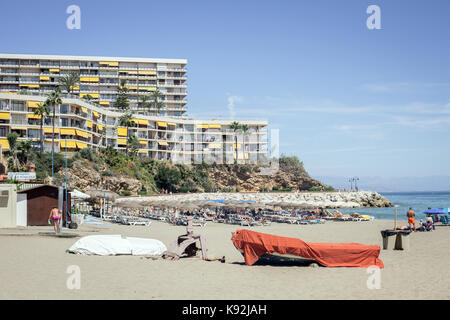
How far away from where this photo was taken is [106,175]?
6144cm

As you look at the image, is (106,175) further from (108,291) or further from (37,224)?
(108,291)

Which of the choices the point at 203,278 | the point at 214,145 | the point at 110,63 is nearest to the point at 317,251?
the point at 203,278

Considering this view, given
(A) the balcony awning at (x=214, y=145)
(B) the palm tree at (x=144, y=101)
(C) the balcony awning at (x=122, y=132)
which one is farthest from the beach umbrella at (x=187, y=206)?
(B) the palm tree at (x=144, y=101)

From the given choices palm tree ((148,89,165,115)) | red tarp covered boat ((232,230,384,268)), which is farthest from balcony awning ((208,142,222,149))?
red tarp covered boat ((232,230,384,268))

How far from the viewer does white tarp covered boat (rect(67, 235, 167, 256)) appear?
15484 mm

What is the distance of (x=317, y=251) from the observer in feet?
44.3

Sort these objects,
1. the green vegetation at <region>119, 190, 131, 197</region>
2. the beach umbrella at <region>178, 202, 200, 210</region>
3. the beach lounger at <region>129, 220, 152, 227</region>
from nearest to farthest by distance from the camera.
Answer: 1. the beach lounger at <region>129, 220, 152, 227</region>
2. the beach umbrella at <region>178, 202, 200, 210</region>
3. the green vegetation at <region>119, 190, 131, 197</region>

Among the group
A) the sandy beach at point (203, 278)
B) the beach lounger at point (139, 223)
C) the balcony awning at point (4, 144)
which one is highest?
the balcony awning at point (4, 144)

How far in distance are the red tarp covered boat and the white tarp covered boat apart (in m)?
3.81

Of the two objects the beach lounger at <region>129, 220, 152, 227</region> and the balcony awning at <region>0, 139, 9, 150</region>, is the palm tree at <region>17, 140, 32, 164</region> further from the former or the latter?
the beach lounger at <region>129, 220, 152, 227</region>

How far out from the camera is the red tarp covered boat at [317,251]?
13461mm

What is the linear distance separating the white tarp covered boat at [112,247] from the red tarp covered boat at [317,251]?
3.81 metres

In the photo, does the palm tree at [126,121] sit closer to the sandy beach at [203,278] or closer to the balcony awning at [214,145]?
the balcony awning at [214,145]

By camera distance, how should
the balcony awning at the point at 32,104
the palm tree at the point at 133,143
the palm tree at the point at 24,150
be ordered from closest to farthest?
the palm tree at the point at 24,150, the balcony awning at the point at 32,104, the palm tree at the point at 133,143
